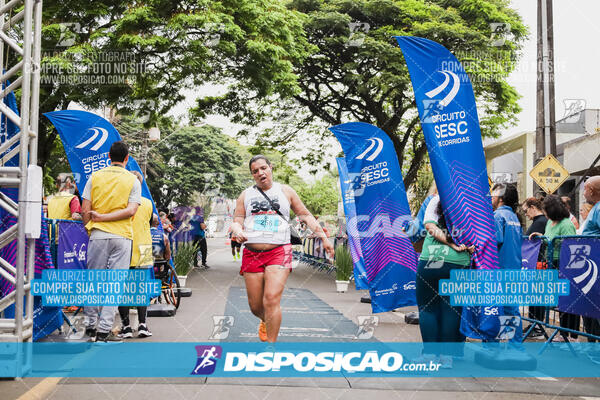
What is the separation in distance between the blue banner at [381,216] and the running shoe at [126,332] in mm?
3339

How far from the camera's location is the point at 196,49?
1520cm

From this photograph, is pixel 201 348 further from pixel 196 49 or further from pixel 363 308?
pixel 196 49

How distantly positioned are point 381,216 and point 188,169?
36.3 metres

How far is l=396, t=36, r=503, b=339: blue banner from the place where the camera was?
19.5 feet

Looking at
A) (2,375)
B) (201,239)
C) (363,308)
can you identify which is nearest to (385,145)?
(363,308)

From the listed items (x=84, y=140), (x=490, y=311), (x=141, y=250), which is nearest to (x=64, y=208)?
(x=84, y=140)

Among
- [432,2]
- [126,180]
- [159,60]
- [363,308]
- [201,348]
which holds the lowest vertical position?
[363,308]

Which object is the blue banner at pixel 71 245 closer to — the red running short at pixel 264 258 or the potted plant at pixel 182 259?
the red running short at pixel 264 258

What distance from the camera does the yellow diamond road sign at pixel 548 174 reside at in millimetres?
11828

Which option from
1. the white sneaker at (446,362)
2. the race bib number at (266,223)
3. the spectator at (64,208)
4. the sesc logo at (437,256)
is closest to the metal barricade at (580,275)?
the white sneaker at (446,362)

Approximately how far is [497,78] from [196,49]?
34.1ft

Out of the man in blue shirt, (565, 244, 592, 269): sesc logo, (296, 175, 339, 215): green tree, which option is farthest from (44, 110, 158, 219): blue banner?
(296, 175, 339, 215): green tree

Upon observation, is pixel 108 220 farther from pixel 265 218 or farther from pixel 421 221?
pixel 421 221

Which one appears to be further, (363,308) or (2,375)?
(363,308)
